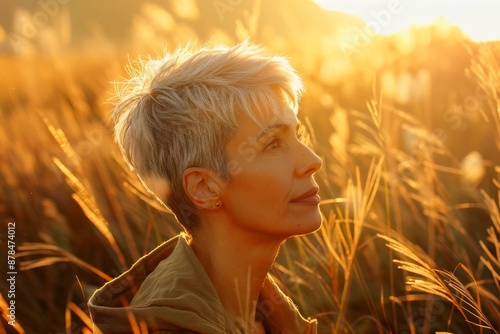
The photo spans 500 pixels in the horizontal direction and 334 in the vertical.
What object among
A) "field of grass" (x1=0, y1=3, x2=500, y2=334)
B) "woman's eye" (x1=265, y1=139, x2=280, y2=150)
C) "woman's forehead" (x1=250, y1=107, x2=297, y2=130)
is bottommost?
"field of grass" (x1=0, y1=3, x2=500, y2=334)

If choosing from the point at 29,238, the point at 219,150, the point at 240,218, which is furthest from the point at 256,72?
the point at 29,238

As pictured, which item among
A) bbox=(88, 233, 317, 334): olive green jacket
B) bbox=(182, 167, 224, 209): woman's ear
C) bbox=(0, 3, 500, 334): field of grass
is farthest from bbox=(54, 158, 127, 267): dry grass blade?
bbox=(182, 167, 224, 209): woman's ear

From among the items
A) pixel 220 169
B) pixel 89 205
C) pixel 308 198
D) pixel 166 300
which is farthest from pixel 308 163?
pixel 89 205

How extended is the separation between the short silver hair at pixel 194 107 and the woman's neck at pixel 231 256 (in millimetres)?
90

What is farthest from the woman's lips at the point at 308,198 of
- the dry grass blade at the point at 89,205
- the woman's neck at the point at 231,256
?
the dry grass blade at the point at 89,205

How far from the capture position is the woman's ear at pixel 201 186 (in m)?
2.02

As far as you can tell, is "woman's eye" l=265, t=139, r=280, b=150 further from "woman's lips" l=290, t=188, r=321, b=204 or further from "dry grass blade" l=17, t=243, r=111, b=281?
"dry grass blade" l=17, t=243, r=111, b=281

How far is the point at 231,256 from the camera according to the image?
204 centimetres

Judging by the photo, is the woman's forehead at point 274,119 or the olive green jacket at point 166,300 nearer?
the olive green jacket at point 166,300

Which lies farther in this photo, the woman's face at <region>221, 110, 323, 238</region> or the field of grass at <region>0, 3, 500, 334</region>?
the field of grass at <region>0, 3, 500, 334</region>

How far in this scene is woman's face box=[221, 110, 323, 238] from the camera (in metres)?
1.94

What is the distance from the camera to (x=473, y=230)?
10.9 feet

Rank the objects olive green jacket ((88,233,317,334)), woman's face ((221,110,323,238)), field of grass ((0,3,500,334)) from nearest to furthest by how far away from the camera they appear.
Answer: olive green jacket ((88,233,317,334)) → woman's face ((221,110,323,238)) → field of grass ((0,3,500,334))

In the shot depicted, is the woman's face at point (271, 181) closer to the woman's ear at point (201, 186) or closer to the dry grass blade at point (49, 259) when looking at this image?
the woman's ear at point (201, 186)
